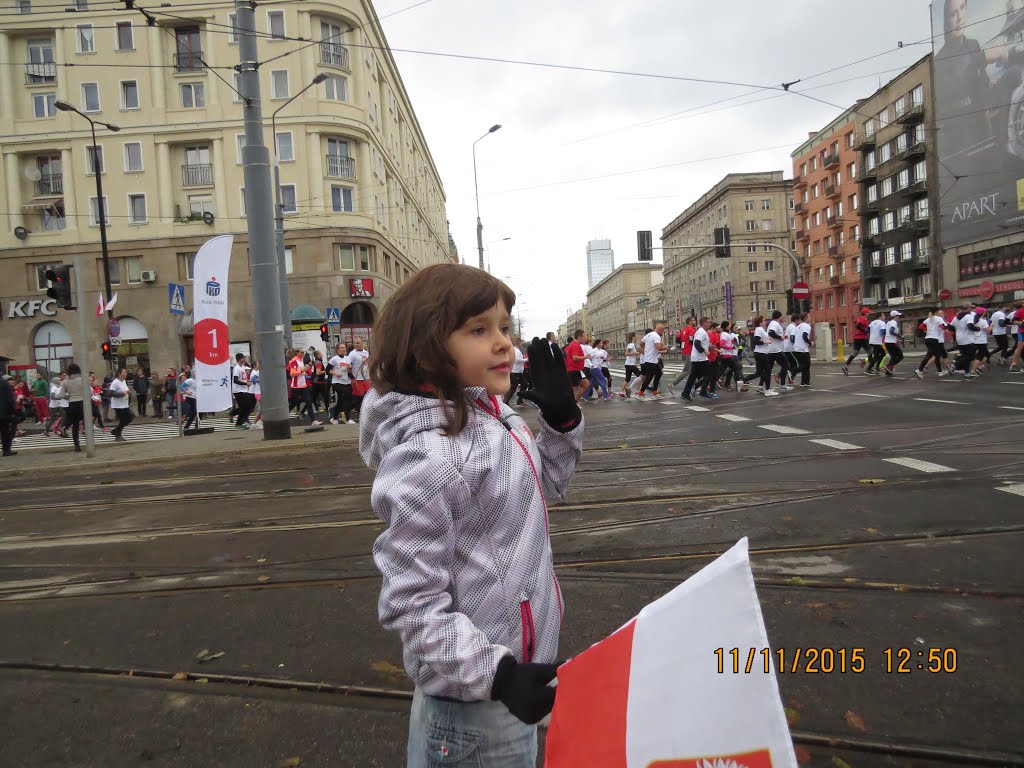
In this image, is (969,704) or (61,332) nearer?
(969,704)

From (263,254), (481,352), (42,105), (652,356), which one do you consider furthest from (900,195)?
(481,352)

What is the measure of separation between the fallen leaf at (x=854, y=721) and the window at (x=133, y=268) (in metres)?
37.9

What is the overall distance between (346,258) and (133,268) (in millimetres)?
10358

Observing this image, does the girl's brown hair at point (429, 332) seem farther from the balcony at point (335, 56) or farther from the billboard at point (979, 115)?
the billboard at point (979, 115)

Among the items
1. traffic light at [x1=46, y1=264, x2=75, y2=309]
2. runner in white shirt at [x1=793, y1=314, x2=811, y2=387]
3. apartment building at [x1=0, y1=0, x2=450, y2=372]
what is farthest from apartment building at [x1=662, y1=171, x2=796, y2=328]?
traffic light at [x1=46, y1=264, x2=75, y2=309]

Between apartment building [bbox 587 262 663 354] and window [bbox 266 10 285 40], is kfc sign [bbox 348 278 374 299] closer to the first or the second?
window [bbox 266 10 285 40]

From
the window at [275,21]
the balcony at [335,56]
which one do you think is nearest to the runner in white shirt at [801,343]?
the balcony at [335,56]

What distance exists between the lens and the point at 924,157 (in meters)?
49.2

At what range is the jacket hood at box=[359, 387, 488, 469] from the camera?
A: 1.46m

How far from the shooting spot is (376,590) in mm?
4203

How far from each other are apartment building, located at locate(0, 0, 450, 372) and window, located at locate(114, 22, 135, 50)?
0.06 metres

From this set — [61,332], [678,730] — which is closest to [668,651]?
[678,730]

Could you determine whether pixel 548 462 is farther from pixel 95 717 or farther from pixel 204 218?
pixel 204 218

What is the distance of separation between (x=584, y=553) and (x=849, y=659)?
6.38 ft
